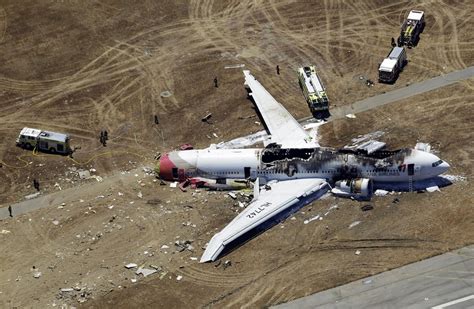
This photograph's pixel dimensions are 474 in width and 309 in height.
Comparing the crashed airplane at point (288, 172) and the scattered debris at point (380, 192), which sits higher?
the crashed airplane at point (288, 172)

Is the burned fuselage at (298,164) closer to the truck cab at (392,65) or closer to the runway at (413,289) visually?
the runway at (413,289)

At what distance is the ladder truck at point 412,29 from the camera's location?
329 ft

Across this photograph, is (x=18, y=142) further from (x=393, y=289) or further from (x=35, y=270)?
(x=393, y=289)

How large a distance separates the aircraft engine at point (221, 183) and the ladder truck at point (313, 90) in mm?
15503

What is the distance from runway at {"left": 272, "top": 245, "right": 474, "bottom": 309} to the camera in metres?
64.5

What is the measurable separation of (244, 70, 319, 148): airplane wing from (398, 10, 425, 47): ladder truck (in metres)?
21.2

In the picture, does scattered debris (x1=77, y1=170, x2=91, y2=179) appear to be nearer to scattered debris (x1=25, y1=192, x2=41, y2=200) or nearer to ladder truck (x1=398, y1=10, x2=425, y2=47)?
scattered debris (x1=25, y1=192, x2=41, y2=200)

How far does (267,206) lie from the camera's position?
74.2m

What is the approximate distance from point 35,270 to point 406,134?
41.0m

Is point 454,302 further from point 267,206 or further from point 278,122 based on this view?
point 278,122

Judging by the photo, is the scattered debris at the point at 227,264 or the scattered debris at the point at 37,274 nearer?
the scattered debris at the point at 227,264

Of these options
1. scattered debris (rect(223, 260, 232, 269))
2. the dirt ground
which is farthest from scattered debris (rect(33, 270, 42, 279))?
scattered debris (rect(223, 260, 232, 269))

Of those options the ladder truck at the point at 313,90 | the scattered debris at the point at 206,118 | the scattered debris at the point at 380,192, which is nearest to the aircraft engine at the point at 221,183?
the scattered debris at the point at 206,118

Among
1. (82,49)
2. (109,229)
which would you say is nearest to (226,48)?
(82,49)
